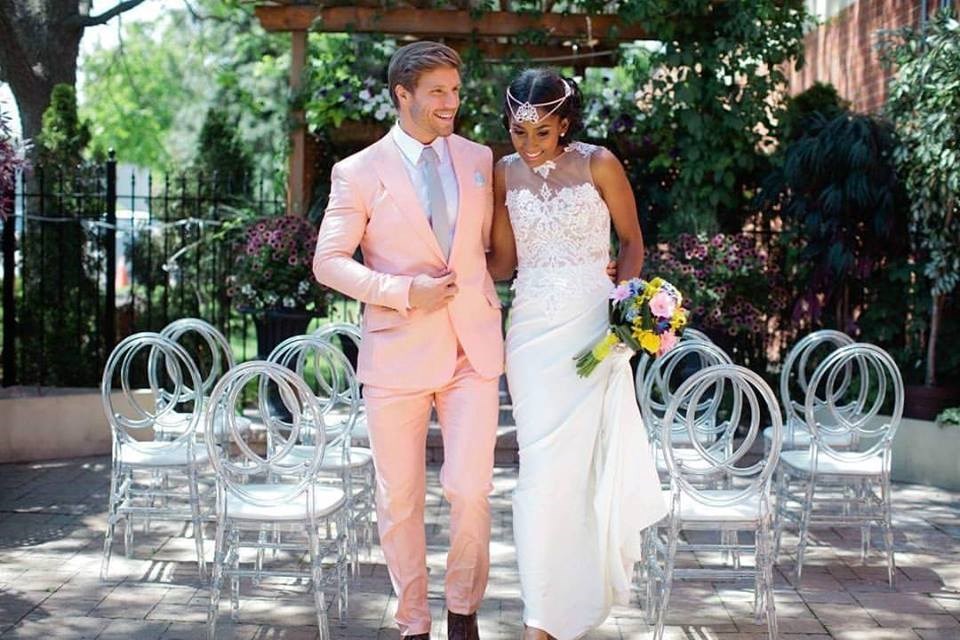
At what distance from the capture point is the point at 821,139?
28.6 feet

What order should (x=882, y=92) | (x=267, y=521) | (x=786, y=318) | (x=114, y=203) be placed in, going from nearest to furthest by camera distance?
1. (x=267, y=521)
2. (x=114, y=203)
3. (x=786, y=318)
4. (x=882, y=92)

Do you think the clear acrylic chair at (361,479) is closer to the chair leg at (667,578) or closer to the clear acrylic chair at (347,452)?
the clear acrylic chair at (347,452)

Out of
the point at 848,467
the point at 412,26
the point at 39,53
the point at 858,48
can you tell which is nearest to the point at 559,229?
the point at 848,467

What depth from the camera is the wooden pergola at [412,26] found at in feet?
32.4

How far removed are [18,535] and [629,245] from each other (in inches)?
135

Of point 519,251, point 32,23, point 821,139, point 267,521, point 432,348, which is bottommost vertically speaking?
point 267,521

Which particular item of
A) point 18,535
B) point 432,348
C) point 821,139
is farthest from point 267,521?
point 821,139

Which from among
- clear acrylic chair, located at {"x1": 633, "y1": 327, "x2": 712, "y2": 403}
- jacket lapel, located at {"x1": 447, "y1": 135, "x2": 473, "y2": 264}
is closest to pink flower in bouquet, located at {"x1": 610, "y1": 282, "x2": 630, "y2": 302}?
jacket lapel, located at {"x1": 447, "y1": 135, "x2": 473, "y2": 264}

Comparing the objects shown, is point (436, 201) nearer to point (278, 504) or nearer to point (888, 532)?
point (278, 504)

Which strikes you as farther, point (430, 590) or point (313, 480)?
point (430, 590)

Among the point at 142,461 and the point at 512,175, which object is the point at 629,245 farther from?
the point at 142,461

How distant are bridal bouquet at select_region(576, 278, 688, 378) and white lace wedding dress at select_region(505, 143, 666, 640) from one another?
0.41 ft

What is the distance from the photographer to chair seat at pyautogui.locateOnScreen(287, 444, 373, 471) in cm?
571

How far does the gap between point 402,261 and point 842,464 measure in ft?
8.42
